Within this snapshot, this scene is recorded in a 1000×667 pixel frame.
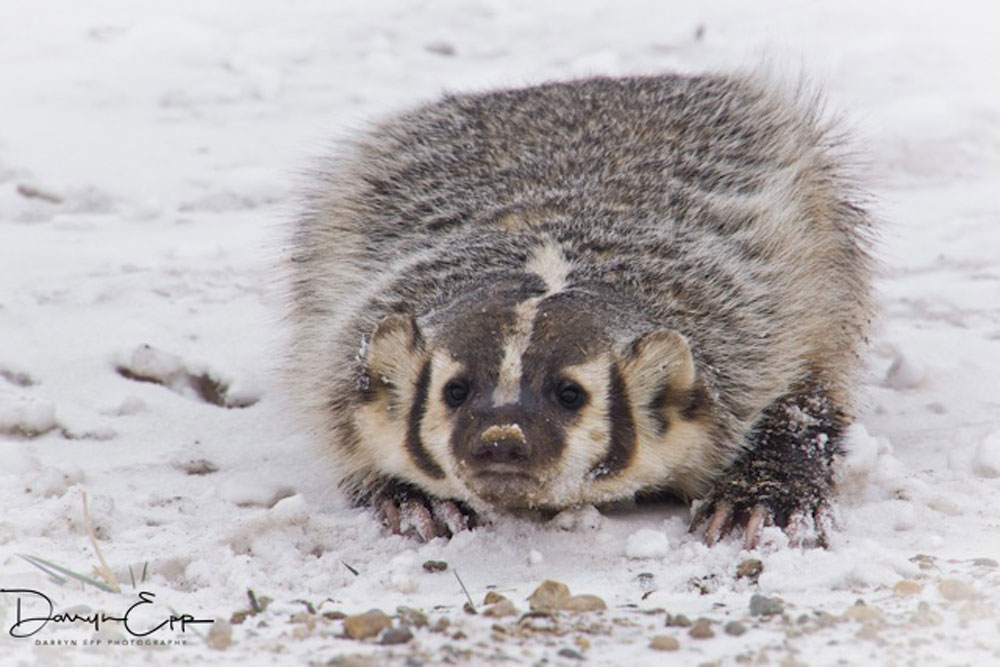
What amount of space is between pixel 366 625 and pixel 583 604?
0.54 metres

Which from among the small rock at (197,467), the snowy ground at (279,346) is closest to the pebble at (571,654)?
the snowy ground at (279,346)

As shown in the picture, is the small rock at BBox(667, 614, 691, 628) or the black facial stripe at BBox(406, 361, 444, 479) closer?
the small rock at BBox(667, 614, 691, 628)

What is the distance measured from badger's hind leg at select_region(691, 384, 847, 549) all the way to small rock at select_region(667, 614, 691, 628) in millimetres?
746

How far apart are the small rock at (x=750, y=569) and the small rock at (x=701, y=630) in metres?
0.53

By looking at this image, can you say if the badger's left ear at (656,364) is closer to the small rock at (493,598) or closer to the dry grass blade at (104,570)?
the small rock at (493,598)

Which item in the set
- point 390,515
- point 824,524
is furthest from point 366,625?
point 824,524

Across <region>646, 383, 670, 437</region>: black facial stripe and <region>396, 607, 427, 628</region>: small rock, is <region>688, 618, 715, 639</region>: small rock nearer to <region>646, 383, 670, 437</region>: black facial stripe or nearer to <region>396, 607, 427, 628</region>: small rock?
<region>396, 607, 427, 628</region>: small rock

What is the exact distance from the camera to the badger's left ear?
387 cm

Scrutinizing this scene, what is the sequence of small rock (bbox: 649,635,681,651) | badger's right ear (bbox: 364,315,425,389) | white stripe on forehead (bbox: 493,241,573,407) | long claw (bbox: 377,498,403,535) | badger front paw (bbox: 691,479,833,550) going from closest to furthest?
small rock (bbox: 649,635,681,651)
white stripe on forehead (bbox: 493,241,573,407)
badger front paw (bbox: 691,479,833,550)
badger's right ear (bbox: 364,315,425,389)
long claw (bbox: 377,498,403,535)

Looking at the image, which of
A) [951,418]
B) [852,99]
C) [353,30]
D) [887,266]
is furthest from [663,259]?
[353,30]

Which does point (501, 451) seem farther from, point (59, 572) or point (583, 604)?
point (59, 572)

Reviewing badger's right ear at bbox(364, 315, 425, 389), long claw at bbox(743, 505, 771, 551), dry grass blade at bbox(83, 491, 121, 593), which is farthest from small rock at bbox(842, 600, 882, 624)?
dry grass blade at bbox(83, 491, 121, 593)

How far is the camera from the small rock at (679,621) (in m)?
3.13

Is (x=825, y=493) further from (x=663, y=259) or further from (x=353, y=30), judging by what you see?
(x=353, y=30)
